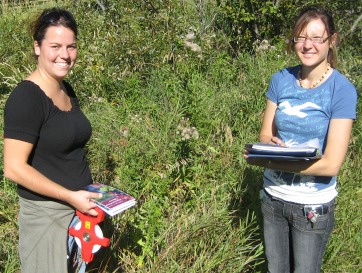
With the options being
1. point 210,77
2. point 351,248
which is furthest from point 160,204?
point 210,77

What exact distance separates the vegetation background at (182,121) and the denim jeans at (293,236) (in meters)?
0.44

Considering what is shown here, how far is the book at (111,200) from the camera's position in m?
2.26

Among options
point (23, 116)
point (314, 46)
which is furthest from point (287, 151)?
point (23, 116)

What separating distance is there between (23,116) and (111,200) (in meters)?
0.57

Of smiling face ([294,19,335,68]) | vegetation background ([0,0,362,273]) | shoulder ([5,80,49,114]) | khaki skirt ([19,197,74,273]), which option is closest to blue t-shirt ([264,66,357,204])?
smiling face ([294,19,335,68])

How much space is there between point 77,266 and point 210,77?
9.99 ft

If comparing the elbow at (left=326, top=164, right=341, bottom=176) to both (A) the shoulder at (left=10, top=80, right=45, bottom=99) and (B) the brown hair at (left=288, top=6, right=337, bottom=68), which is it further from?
(A) the shoulder at (left=10, top=80, right=45, bottom=99)

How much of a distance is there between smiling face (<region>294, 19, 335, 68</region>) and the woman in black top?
113 cm

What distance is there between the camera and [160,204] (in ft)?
10.9

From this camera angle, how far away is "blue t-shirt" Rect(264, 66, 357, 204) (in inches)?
92.3

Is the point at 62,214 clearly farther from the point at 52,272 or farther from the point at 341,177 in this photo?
the point at 341,177

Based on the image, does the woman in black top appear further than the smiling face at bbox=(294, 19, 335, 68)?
No

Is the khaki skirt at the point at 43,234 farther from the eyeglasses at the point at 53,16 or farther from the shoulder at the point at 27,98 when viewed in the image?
the eyeglasses at the point at 53,16

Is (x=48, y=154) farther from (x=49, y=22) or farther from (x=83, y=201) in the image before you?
(x=49, y=22)
